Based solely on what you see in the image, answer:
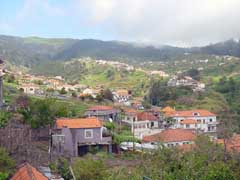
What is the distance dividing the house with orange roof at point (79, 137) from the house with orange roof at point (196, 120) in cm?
1787

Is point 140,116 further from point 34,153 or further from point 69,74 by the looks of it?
point 69,74

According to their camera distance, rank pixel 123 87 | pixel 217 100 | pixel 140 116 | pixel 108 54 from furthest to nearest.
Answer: pixel 108 54 → pixel 123 87 → pixel 217 100 → pixel 140 116

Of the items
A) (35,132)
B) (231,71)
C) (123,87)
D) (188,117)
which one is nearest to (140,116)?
(188,117)

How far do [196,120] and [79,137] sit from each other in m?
21.4

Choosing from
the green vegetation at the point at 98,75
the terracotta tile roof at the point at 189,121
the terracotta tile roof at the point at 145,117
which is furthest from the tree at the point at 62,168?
the green vegetation at the point at 98,75

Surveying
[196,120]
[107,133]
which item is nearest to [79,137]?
[107,133]

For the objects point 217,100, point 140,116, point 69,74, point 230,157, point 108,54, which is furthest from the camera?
point 108,54

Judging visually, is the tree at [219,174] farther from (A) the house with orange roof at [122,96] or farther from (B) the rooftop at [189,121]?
(A) the house with orange roof at [122,96]

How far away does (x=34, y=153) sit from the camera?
22.8 meters

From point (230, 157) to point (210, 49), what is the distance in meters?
128

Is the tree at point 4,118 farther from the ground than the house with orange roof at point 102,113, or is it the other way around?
the tree at point 4,118

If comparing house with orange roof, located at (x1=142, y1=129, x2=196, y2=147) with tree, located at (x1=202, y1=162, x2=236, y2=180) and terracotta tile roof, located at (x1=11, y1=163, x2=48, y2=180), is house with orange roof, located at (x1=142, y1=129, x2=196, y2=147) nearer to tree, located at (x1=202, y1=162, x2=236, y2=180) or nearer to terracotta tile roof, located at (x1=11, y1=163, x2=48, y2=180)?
terracotta tile roof, located at (x1=11, y1=163, x2=48, y2=180)

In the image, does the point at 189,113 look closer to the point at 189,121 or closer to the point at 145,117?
the point at 189,121

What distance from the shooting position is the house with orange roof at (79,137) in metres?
28.5
